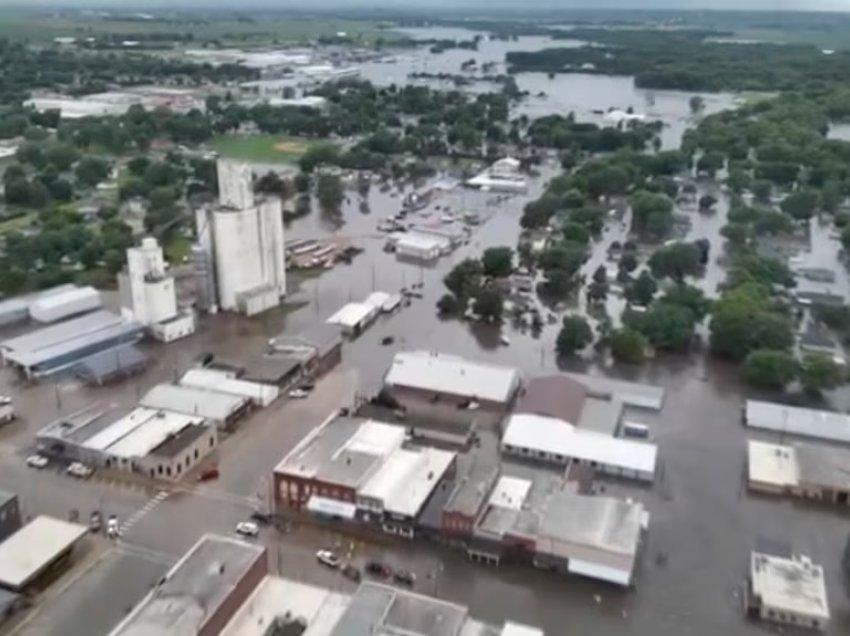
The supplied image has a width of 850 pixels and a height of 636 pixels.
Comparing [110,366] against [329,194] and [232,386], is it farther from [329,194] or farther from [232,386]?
[329,194]

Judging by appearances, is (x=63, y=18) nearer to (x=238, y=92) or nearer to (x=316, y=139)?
(x=238, y=92)

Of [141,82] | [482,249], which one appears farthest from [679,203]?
[141,82]

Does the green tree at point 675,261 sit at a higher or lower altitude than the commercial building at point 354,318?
higher

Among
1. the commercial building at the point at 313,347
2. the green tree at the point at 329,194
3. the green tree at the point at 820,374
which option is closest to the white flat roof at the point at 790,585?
the green tree at the point at 820,374

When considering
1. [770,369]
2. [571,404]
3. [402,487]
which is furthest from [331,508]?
[770,369]

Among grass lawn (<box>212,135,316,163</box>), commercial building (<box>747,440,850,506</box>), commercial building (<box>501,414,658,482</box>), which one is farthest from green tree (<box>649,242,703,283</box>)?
grass lawn (<box>212,135,316,163</box>)

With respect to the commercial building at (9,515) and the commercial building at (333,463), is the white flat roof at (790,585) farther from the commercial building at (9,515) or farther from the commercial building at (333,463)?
the commercial building at (9,515)

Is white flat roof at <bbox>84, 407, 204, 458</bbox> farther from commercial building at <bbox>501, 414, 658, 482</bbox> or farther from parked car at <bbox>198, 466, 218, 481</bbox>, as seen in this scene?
commercial building at <bbox>501, 414, 658, 482</bbox>

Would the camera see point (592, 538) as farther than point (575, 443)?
No
